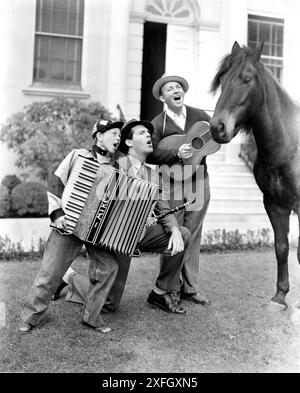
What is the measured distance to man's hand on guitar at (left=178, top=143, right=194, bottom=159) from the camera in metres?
3.43

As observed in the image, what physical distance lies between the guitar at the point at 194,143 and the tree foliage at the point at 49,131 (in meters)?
3.45

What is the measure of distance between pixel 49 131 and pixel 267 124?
15.6 ft

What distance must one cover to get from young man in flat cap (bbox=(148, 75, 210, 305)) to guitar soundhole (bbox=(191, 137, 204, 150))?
0.12 meters

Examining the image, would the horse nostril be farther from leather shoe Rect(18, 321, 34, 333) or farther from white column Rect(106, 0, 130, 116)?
white column Rect(106, 0, 130, 116)

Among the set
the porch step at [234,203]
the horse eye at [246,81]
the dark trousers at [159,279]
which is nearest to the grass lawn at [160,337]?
the dark trousers at [159,279]

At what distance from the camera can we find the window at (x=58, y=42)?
8.30m

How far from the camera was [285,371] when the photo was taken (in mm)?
2480

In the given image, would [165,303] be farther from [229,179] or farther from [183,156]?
[229,179]

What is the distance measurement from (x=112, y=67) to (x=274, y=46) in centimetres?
429

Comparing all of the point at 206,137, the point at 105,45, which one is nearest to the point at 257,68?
the point at 206,137

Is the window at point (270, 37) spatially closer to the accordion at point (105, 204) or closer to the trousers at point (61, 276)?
the accordion at point (105, 204)

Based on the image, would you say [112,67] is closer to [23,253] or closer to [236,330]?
[23,253]

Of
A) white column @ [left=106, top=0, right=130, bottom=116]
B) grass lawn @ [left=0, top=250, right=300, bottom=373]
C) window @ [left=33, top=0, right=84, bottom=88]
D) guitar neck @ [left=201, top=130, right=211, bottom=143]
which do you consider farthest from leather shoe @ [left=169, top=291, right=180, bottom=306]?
window @ [left=33, top=0, right=84, bottom=88]

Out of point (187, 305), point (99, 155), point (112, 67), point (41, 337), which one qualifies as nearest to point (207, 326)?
point (187, 305)
